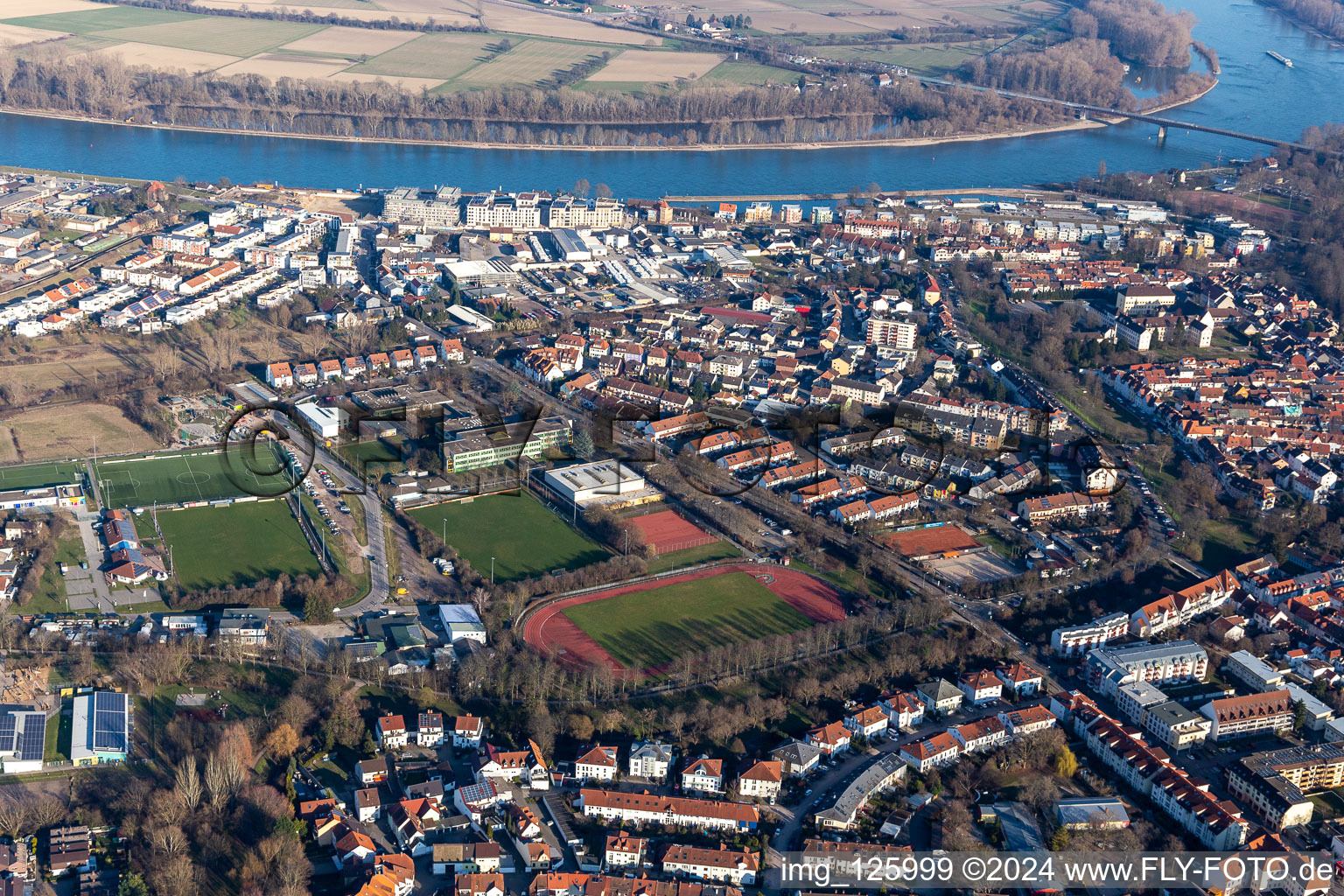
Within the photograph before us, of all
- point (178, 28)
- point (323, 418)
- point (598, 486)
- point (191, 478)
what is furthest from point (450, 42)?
point (598, 486)

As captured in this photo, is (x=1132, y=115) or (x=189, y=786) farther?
(x=1132, y=115)

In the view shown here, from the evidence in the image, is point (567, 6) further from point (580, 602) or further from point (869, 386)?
point (580, 602)

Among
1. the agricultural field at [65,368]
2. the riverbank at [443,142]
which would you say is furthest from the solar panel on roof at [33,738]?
the riverbank at [443,142]

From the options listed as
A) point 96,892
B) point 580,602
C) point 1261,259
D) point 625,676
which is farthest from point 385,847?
point 1261,259

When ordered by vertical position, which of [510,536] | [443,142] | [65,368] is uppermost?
[443,142]

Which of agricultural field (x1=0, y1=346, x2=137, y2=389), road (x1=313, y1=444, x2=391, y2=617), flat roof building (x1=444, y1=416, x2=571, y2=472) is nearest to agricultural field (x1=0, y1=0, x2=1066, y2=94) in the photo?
agricultural field (x1=0, y1=346, x2=137, y2=389)

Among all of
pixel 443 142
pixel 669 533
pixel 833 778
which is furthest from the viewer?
pixel 443 142

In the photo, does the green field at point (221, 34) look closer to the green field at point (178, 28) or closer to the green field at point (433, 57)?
the green field at point (178, 28)

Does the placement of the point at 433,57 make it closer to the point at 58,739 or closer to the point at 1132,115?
the point at 1132,115
